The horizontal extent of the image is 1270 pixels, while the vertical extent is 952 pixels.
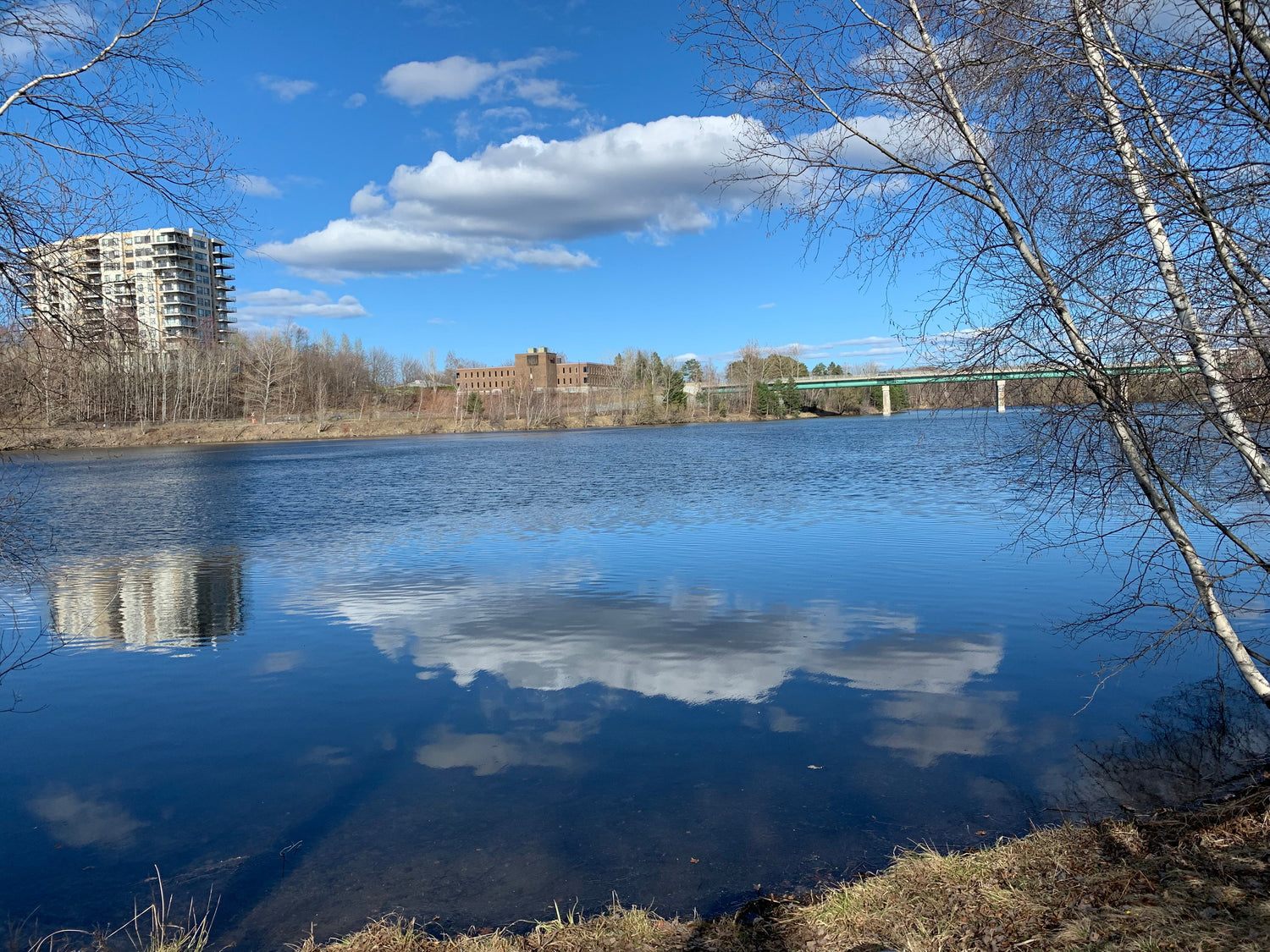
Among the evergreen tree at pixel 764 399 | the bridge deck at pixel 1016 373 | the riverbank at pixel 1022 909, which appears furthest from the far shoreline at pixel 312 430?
the riverbank at pixel 1022 909

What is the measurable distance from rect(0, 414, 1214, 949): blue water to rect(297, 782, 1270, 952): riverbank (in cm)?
55

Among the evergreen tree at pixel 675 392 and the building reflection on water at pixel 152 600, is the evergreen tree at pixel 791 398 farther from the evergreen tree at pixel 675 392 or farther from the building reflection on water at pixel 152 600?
the building reflection on water at pixel 152 600

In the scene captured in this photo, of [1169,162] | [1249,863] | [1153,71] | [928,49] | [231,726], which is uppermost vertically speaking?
[928,49]

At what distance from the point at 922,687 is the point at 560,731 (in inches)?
154

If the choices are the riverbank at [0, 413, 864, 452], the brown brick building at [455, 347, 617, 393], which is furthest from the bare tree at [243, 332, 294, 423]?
the brown brick building at [455, 347, 617, 393]

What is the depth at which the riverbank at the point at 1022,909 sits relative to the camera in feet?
12.8

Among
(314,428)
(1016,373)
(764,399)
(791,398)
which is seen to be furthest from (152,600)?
(791,398)

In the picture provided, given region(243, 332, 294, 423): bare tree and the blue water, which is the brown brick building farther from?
the blue water

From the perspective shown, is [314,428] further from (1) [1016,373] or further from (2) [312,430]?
(1) [1016,373]

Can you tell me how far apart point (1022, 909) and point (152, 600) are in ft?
49.5

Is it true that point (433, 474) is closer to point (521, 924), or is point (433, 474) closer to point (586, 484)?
point (586, 484)

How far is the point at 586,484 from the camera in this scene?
33969mm

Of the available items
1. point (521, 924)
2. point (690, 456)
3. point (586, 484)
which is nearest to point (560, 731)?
point (521, 924)

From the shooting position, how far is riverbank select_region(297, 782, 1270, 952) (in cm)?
391
